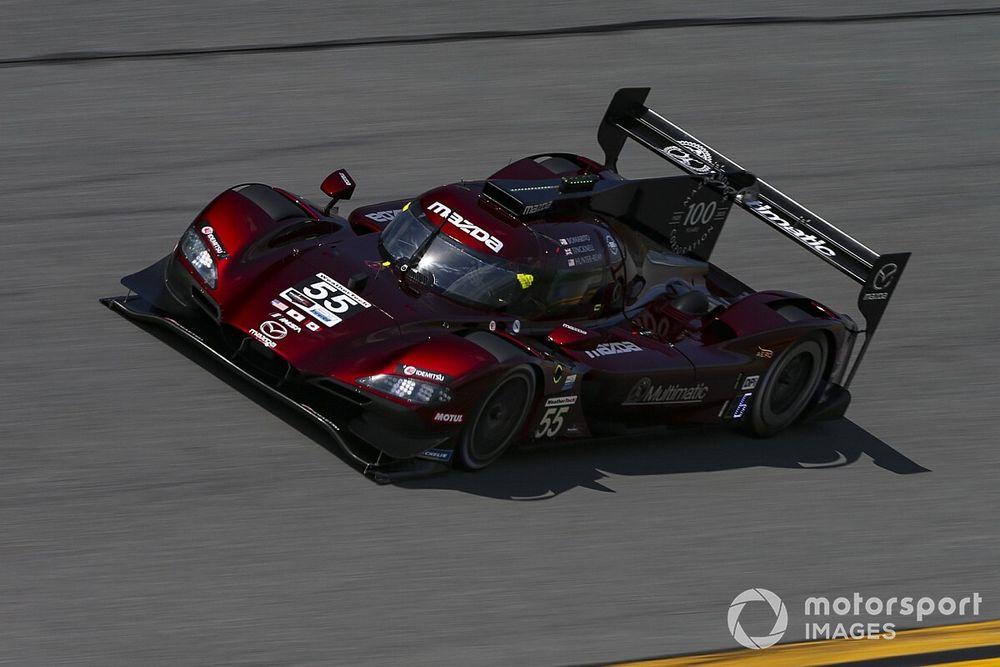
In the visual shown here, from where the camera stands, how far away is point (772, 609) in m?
7.82

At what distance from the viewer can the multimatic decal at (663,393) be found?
905 centimetres

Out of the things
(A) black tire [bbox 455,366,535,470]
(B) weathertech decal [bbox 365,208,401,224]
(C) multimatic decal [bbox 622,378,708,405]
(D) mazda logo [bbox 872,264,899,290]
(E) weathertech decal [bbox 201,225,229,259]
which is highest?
(D) mazda logo [bbox 872,264,899,290]

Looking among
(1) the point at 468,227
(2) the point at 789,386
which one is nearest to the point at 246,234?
(1) the point at 468,227

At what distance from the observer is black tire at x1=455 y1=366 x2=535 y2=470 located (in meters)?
8.26

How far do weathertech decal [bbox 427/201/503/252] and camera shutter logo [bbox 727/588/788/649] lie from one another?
2.74 metres

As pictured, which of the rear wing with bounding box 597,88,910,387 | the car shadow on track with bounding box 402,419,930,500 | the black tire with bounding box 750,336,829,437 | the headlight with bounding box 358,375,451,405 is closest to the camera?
the headlight with bounding box 358,375,451,405

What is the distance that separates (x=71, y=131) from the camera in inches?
520

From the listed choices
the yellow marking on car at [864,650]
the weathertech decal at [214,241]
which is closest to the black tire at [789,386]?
the yellow marking on car at [864,650]

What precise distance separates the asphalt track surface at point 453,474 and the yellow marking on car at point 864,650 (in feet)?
0.43

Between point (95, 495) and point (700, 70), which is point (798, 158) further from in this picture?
point (95, 495)

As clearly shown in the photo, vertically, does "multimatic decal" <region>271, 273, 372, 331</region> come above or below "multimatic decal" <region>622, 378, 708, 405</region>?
below

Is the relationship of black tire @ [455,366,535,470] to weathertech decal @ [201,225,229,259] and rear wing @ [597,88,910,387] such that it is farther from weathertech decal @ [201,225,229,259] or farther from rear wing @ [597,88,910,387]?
rear wing @ [597,88,910,387]

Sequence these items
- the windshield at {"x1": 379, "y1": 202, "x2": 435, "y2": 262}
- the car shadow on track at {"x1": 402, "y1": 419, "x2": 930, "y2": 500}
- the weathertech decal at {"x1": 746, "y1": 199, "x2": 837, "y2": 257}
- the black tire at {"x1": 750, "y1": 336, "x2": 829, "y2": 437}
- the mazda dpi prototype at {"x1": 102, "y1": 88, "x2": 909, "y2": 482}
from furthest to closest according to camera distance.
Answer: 1. the weathertech decal at {"x1": 746, "y1": 199, "x2": 837, "y2": 257}
2. the black tire at {"x1": 750, "y1": 336, "x2": 829, "y2": 437}
3. the windshield at {"x1": 379, "y1": 202, "x2": 435, "y2": 262}
4. the car shadow on track at {"x1": 402, "y1": 419, "x2": 930, "y2": 500}
5. the mazda dpi prototype at {"x1": 102, "y1": 88, "x2": 909, "y2": 482}

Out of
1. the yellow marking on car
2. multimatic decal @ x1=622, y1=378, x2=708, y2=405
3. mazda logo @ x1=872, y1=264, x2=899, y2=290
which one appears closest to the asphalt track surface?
the yellow marking on car
